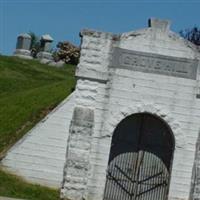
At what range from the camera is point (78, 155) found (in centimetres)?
1555

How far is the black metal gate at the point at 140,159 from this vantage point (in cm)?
1583

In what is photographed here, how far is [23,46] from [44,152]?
22415 millimetres

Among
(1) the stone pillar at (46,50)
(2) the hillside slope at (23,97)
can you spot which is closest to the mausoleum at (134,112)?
(2) the hillside slope at (23,97)

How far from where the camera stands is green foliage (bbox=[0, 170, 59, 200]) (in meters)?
14.6

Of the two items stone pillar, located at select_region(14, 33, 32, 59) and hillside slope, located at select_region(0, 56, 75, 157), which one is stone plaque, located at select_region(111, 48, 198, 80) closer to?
hillside slope, located at select_region(0, 56, 75, 157)

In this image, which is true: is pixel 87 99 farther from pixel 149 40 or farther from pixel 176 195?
pixel 176 195

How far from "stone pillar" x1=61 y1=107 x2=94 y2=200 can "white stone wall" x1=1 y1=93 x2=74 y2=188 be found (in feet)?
2.09

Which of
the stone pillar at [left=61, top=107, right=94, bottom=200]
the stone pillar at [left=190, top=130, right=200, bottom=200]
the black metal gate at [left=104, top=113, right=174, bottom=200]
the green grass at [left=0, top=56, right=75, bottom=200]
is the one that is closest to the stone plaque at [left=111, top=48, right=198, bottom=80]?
the black metal gate at [left=104, top=113, right=174, bottom=200]

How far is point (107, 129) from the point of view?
51.3ft

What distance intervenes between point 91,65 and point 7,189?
12.9 ft

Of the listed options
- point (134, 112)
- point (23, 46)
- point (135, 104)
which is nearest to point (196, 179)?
point (134, 112)

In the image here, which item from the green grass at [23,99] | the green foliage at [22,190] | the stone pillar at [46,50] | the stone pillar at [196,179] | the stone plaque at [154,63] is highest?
the stone pillar at [46,50]

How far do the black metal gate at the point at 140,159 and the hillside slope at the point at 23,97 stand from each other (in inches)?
131

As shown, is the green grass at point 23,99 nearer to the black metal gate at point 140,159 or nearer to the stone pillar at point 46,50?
the black metal gate at point 140,159
